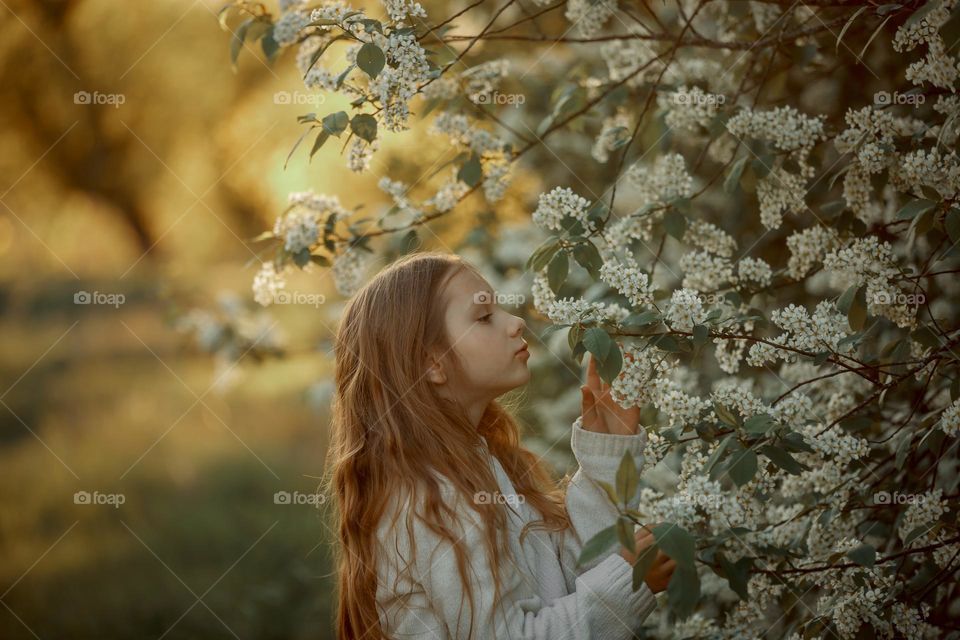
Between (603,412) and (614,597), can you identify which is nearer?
(614,597)

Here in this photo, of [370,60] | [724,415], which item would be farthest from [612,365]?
[370,60]

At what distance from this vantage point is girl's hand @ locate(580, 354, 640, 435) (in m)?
1.54

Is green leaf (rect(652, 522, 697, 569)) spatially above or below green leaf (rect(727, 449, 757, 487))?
below

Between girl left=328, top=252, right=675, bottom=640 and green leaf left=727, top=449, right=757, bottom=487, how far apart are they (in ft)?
0.59

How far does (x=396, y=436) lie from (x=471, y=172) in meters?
0.65

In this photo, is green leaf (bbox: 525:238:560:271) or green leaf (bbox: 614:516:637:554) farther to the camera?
green leaf (bbox: 525:238:560:271)

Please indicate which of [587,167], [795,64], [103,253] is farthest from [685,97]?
[103,253]

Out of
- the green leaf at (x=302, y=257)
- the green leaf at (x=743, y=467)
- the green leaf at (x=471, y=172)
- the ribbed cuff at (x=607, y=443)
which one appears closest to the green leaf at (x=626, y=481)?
the green leaf at (x=743, y=467)

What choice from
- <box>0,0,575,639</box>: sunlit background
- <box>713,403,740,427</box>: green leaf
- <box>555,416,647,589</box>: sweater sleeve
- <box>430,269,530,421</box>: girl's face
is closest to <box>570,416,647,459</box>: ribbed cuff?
<box>555,416,647,589</box>: sweater sleeve

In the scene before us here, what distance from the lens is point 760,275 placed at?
165 centimetres

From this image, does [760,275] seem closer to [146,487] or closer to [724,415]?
[724,415]

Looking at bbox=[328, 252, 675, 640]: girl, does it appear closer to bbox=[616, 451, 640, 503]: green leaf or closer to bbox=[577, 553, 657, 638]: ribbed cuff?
bbox=[577, 553, 657, 638]: ribbed cuff

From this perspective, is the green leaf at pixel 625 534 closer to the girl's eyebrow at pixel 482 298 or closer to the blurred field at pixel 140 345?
the girl's eyebrow at pixel 482 298

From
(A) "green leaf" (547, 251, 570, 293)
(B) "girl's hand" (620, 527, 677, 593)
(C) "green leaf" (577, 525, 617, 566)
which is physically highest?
(A) "green leaf" (547, 251, 570, 293)
